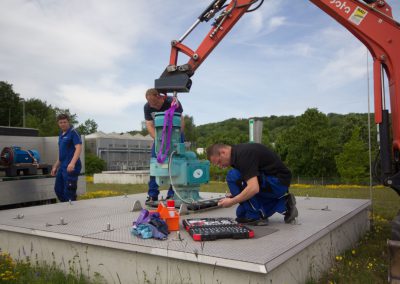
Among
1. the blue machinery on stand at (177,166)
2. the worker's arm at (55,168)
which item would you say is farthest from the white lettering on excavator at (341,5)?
the worker's arm at (55,168)

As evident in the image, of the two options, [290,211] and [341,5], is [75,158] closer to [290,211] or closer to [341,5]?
[290,211]

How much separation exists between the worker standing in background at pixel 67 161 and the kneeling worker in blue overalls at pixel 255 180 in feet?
9.73

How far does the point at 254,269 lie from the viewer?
2.46 m

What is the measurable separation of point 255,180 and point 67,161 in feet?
12.1

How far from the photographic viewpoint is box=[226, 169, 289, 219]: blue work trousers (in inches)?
154

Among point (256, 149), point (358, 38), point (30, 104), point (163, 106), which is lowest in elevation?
point (256, 149)

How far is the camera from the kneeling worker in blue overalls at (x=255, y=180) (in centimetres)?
359

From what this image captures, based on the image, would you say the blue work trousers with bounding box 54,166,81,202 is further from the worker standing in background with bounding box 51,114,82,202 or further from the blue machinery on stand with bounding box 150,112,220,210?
the blue machinery on stand with bounding box 150,112,220,210

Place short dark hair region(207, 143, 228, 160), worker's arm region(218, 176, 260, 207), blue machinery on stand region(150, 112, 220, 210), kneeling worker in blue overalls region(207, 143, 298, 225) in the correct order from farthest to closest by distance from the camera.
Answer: blue machinery on stand region(150, 112, 220, 210), short dark hair region(207, 143, 228, 160), kneeling worker in blue overalls region(207, 143, 298, 225), worker's arm region(218, 176, 260, 207)

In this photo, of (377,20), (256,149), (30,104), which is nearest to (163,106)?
(256,149)

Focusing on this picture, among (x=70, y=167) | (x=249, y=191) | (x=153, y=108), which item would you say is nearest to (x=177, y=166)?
(x=153, y=108)

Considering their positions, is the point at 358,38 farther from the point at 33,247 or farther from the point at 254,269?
the point at 33,247

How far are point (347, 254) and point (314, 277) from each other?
105 centimetres

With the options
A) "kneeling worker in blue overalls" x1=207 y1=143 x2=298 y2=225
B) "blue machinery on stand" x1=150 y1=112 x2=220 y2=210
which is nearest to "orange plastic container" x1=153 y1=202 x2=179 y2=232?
"kneeling worker in blue overalls" x1=207 y1=143 x2=298 y2=225
